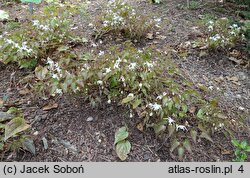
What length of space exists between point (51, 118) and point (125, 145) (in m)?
0.72

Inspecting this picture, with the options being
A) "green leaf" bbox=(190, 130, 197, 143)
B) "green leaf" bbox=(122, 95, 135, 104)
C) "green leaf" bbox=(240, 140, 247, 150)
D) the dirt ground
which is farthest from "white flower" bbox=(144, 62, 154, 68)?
"green leaf" bbox=(240, 140, 247, 150)

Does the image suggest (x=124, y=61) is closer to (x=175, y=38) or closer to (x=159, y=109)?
(x=159, y=109)

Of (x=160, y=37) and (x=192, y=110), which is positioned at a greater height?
(x=160, y=37)

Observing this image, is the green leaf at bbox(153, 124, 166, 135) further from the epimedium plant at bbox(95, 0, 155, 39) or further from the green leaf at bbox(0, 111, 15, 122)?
the epimedium plant at bbox(95, 0, 155, 39)

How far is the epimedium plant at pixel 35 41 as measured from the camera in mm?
3166

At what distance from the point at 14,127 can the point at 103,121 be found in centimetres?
75

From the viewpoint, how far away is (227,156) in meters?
2.64

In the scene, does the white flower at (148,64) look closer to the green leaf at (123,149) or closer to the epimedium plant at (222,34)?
the green leaf at (123,149)

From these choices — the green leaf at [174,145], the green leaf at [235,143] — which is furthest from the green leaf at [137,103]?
the green leaf at [235,143]

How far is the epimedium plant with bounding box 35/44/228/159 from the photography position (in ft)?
8.61

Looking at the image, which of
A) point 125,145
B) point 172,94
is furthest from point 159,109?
point 125,145

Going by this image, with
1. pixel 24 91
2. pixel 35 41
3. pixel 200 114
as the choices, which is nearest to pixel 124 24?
pixel 35 41

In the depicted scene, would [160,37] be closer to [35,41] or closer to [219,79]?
[219,79]

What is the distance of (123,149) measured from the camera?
2.54 metres
